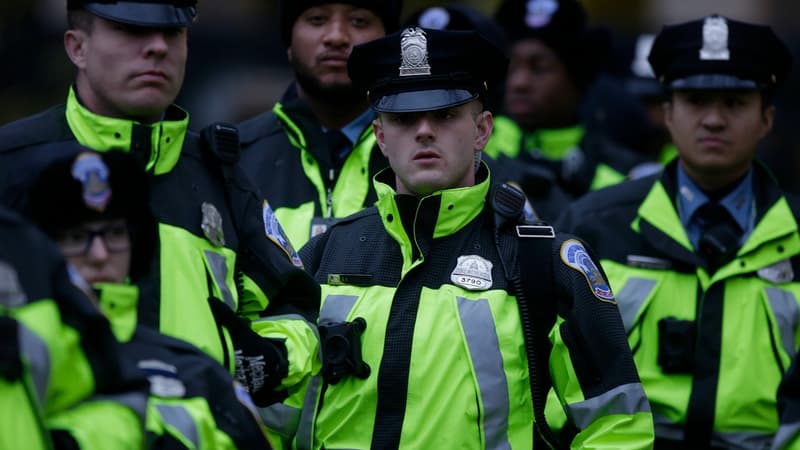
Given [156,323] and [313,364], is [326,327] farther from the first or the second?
[156,323]

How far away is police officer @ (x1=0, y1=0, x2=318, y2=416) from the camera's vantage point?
561cm

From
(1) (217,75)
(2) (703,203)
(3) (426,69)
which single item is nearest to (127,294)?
(3) (426,69)

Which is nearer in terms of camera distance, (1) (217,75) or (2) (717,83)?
(2) (717,83)

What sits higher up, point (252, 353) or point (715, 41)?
point (715, 41)

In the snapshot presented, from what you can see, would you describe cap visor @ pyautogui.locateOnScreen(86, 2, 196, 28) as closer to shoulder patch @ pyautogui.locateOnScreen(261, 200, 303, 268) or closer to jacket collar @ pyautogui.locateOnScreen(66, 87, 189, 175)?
jacket collar @ pyautogui.locateOnScreen(66, 87, 189, 175)

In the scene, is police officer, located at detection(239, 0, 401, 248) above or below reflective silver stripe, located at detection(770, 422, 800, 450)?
above

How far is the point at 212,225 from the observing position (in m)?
5.83

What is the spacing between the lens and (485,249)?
20.1 feet

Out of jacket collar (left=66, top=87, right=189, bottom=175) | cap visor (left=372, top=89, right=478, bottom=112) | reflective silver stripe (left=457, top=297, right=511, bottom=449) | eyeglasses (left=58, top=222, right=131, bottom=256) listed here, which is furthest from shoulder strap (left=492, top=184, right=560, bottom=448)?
eyeglasses (left=58, top=222, right=131, bottom=256)

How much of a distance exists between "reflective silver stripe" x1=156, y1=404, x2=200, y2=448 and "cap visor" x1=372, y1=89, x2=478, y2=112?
165 cm

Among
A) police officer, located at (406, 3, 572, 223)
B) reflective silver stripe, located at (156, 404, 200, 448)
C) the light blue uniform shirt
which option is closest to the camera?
reflective silver stripe, located at (156, 404, 200, 448)

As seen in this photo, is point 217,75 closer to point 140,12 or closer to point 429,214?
point 429,214

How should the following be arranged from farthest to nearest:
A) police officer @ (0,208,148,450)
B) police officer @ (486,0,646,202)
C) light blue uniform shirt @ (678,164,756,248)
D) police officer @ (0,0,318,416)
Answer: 1. police officer @ (486,0,646,202)
2. light blue uniform shirt @ (678,164,756,248)
3. police officer @ (0,0,318,416)
4. police officer @ (0,208,148,450)

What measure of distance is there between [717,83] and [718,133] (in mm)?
214
